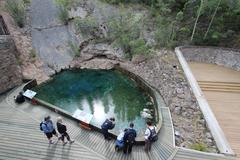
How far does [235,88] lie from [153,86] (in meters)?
4.62

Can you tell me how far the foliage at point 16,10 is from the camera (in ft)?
58.9

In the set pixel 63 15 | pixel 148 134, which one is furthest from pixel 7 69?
pixel 148 134

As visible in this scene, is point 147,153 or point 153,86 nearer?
point 147,153

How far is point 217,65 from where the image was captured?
51.9 ft

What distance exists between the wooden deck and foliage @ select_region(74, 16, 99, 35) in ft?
26.3

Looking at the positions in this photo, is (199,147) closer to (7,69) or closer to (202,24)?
(7,69)

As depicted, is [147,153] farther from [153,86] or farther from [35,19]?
[35,19]

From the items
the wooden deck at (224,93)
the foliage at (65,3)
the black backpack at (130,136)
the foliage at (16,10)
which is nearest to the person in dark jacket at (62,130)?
the black backpack at (130,136)

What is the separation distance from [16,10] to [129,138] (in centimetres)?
1501

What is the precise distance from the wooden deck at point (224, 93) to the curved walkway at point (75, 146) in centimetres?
200

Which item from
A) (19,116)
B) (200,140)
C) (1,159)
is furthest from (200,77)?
(1,159)

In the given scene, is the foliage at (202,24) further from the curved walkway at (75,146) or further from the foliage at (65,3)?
the curved walkway at (75,146)

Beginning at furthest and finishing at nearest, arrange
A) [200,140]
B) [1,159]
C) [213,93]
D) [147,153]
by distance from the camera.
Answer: [213,93]
[200,140]
[147,153]
[1,159]

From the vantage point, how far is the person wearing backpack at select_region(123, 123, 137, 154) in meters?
8.02
